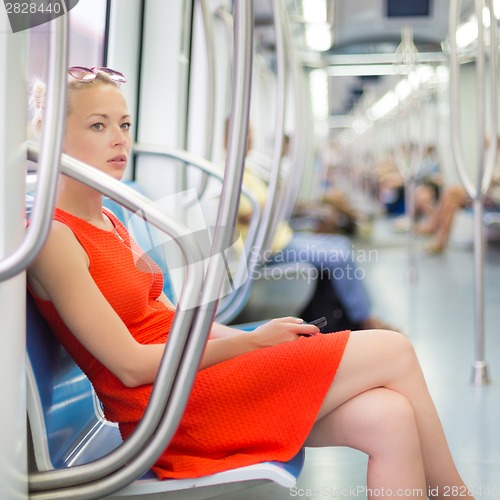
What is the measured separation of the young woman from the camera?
1258mm

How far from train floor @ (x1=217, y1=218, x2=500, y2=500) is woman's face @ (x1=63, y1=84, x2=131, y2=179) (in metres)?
0.74

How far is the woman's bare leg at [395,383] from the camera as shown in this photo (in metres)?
1.42

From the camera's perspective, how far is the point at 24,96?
3.78 ft

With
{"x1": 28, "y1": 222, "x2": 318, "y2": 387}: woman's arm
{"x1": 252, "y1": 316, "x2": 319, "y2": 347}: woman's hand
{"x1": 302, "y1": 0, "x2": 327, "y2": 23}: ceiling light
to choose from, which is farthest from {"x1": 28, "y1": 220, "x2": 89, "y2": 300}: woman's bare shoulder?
{"x1": 302, "y1": 0, "x2": 327, "y2": 23}: ceiling light

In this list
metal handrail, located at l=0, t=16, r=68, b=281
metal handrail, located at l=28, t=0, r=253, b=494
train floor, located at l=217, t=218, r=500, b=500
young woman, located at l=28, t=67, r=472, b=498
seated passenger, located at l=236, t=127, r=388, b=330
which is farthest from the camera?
seated passenger, located at l=236, t=127, r=388, b=330

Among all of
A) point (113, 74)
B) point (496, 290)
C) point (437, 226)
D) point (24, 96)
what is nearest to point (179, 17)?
point (113, 74)

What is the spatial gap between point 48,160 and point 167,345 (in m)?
0.37

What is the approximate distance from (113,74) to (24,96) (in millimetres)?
241

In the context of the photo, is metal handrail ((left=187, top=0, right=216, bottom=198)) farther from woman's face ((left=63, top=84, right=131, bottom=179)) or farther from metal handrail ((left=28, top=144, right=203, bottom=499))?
metal handrail ((left=28, top=144, right=203, bottom=499))

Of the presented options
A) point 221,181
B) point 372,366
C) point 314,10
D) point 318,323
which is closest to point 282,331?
point 318,323

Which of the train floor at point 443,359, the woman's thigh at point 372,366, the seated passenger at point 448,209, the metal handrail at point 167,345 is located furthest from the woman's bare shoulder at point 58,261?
the seated passenger at point 448,209

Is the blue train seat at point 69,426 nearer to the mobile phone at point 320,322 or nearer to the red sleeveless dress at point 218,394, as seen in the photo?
the red sleeveless dress at point 218,394

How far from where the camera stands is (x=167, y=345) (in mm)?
1236

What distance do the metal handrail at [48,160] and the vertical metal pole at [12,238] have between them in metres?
0.08
